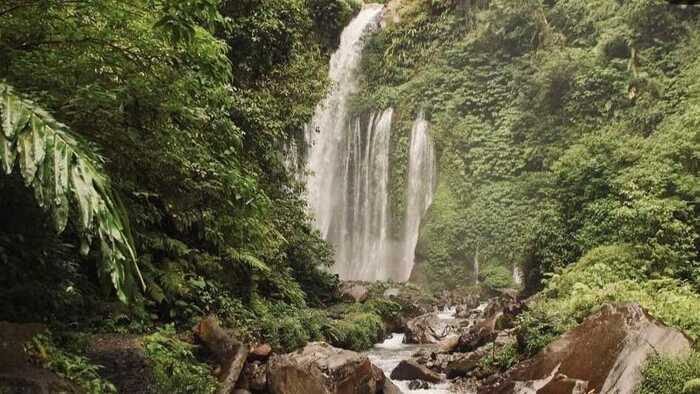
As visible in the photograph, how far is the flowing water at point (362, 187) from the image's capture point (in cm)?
2814

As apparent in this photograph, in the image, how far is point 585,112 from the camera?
23.6m

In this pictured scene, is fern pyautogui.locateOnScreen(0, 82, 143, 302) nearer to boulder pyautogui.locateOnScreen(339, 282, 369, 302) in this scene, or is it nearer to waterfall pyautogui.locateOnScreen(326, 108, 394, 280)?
boulder pyautogui.locateOnScreen(339, 282, 369, 302)

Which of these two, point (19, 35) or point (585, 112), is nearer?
point (19, 35)

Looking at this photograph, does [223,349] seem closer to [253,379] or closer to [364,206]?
[253,379]

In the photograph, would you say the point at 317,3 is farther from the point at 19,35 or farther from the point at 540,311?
the point at 19,35

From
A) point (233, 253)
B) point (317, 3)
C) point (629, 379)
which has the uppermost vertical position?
point (317, 3)

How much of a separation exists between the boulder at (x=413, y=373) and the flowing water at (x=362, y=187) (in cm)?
1644

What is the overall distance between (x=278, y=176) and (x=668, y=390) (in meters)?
9.76

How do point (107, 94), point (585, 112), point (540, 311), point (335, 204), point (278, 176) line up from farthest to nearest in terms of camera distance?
1. point (335, 204)
2. point (585, 112)
3. point (278, 176)
4. point (540, 311)
5. point (107, 94)

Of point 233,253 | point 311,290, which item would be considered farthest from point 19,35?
point 311,290

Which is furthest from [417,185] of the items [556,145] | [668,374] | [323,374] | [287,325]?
[668,374]

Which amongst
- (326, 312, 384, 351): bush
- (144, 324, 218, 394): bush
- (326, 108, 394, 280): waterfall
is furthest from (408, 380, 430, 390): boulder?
(326, 108, 394, 280): waterfall

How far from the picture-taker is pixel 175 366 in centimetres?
697

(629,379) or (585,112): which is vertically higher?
(585,112)
